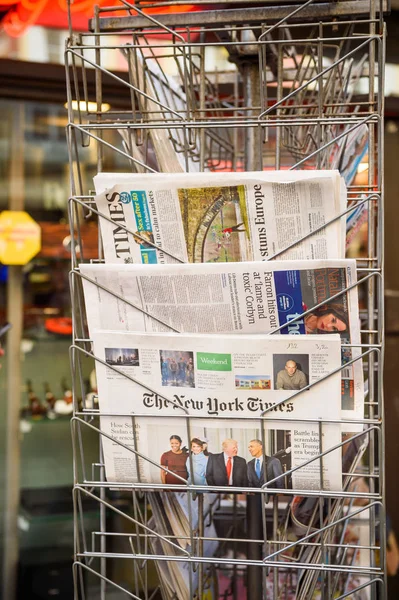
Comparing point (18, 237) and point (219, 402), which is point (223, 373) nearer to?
point (219, 402)

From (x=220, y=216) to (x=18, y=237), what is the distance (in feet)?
4.26

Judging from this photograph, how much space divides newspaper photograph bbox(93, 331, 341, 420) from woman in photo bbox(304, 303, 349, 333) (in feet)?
0.06

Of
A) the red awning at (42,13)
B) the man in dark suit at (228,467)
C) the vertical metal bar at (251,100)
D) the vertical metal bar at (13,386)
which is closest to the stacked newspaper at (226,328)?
the man in dark suit at (228,467)

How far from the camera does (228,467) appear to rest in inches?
33.9

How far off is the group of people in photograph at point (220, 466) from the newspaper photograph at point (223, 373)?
43 millimetres

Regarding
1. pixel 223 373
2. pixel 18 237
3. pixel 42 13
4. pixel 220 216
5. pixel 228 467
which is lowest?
pixel 228 467

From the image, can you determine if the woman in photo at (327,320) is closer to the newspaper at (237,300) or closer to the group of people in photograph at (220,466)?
the newspaper at (237,300)

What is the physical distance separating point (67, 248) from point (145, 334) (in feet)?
4.18

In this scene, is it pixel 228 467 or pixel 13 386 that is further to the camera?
pixel 13 386

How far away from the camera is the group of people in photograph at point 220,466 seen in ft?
2.79

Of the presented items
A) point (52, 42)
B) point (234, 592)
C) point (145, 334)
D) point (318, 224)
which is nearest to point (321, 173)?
point (318, 224)

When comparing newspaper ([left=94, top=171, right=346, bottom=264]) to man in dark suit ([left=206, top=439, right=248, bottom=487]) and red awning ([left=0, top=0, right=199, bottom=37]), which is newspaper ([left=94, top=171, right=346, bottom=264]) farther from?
red awning ([left=0, top=0, right=199, bottom=37])

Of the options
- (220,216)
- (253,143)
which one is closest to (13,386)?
(253,143)

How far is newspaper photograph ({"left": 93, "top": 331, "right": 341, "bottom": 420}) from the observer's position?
2.69ft
